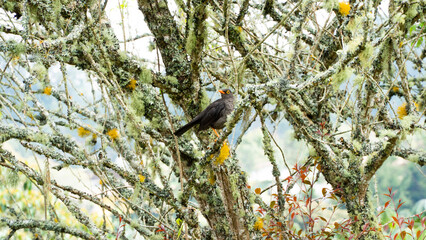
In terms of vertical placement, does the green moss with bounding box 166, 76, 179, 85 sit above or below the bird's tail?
above

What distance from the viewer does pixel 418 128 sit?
2.52 m

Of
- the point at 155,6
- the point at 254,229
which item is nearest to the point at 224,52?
the point at 155,6

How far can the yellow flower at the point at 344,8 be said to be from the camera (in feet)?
11.1

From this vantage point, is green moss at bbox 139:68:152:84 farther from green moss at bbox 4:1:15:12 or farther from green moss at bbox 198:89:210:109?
green moss at bbox 4:1:15:12

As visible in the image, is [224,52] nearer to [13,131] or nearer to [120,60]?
[120,60]

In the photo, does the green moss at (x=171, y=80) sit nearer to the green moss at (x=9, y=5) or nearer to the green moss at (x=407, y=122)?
the green moss at (x=9, y=5)

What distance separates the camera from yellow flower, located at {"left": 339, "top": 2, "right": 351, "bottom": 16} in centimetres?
337

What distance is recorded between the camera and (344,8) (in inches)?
133

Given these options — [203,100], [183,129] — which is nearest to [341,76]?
[203,100]

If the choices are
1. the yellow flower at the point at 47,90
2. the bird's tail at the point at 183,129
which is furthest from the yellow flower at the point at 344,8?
the yellow flower at the point at 47,90

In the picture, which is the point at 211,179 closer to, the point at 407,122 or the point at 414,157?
the point at 407,122

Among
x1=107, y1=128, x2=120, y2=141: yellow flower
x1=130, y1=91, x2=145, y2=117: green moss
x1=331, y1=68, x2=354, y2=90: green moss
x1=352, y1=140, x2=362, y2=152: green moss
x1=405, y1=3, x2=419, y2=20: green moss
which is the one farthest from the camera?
x1=107, y1=128, x2=120, y2=141: yellow flower

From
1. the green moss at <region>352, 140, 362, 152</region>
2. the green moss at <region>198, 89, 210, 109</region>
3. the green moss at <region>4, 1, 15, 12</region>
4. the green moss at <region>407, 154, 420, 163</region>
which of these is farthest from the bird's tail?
the green moss at <region>407, 154, 420, 163</region>

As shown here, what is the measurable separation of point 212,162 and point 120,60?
80 centimetres
